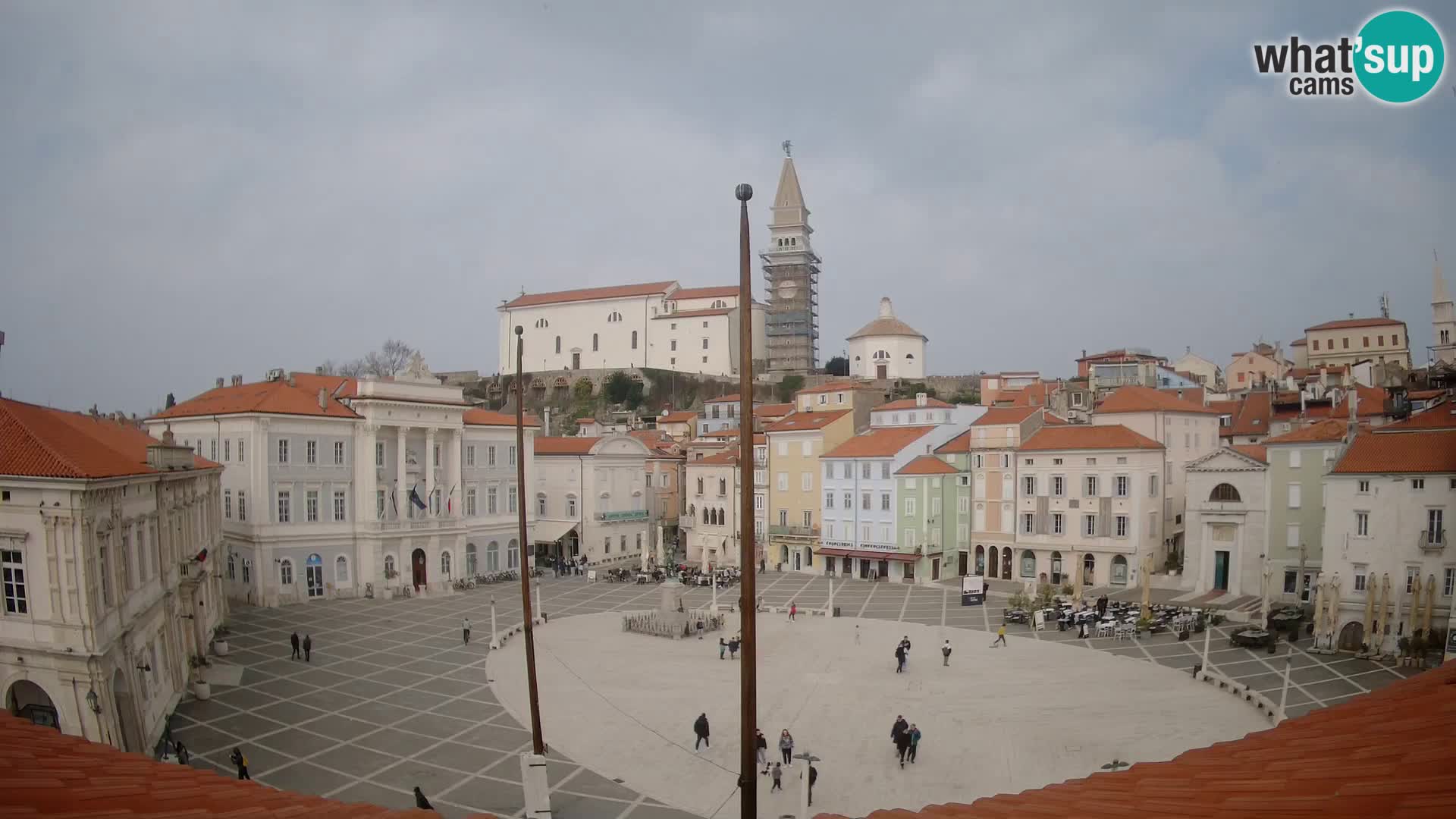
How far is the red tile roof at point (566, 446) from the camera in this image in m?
64.7

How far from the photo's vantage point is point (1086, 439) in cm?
5172

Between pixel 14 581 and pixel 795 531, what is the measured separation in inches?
1865

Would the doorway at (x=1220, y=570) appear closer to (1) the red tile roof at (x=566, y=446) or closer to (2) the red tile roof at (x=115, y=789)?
(1) the red tile roof at (x=566, y=446)

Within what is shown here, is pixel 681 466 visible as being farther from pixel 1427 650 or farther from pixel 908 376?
pixel 1427 650

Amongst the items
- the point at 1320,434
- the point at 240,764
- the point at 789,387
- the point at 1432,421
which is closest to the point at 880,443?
the point at 1320,434

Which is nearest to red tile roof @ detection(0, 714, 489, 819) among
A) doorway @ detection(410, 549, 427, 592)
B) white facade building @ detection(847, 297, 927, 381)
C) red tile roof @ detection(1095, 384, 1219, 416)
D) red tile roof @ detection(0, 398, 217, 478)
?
red tile roof @ detection(0, 398, 217, 478)

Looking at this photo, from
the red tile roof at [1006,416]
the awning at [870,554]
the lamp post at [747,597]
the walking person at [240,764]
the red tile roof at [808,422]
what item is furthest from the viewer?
the red tile roof at [808,422]

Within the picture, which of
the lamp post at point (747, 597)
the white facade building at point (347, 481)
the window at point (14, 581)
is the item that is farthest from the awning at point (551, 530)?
the lamp post at point (747, 597)

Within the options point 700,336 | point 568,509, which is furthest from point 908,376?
point 568,509

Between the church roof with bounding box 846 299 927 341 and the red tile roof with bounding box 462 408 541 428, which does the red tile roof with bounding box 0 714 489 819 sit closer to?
the red tile roof with bounding box 462 408 541 428

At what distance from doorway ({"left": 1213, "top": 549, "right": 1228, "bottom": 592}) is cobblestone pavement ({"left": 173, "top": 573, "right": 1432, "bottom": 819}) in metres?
9.13

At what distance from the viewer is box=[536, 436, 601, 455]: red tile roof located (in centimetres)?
6469

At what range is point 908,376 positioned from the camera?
355 feet

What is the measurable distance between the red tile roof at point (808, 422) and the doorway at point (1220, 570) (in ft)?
82.9
